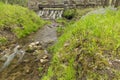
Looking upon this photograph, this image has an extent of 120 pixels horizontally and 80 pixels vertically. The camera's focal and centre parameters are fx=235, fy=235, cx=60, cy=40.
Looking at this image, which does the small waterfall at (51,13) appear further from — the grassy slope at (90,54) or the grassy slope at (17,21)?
the grassy slope at (90,54)

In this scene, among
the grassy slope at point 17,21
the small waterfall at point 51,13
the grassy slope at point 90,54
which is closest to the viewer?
the grassy slope at point 90,54

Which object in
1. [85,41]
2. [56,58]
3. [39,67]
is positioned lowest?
[39,67]

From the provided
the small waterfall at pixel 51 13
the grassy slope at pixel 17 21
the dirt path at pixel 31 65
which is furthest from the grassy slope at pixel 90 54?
the small waterfall at pixel 51 13

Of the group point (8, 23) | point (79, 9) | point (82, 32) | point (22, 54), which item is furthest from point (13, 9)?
point (79, 9)

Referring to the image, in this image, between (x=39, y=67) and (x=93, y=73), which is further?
(x=39, y=67)

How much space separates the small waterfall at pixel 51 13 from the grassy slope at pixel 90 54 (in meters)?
10.8

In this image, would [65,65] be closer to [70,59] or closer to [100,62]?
[70,59]

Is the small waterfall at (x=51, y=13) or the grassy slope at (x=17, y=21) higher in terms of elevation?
the grassy slope at (x=17, y=21)

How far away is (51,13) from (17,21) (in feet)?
24.8

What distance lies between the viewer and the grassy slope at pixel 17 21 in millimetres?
8820

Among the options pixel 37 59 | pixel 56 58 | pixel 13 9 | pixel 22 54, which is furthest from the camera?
pixel 13 9

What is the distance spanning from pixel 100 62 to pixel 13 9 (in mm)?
6943

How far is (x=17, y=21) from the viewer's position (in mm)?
9508

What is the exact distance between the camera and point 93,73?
398 centimetres
